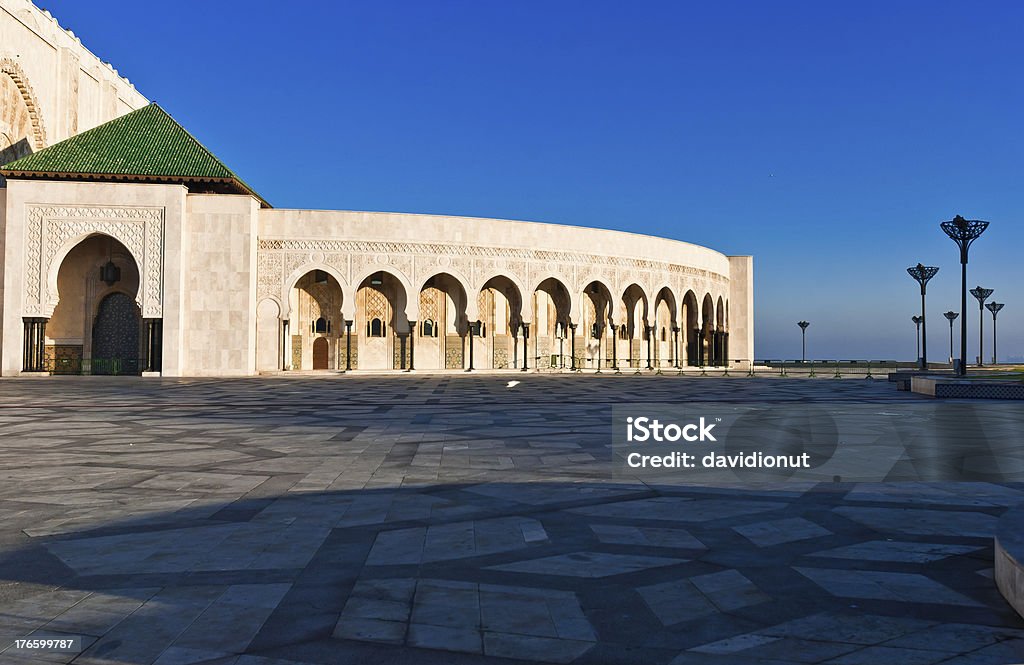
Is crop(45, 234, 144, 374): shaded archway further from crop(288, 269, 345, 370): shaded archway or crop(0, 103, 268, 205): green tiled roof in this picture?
crop(288, 269, 345, 370): shaded archway

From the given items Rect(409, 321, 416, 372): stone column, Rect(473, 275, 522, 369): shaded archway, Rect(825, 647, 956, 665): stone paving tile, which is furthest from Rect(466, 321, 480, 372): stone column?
Rect(825, 647, 956, 665): stone paving tile

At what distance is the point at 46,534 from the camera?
424 cm

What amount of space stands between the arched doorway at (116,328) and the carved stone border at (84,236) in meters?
2.10

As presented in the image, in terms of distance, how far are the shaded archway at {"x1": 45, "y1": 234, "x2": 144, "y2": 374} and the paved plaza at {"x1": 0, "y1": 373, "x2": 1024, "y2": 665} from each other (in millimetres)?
22888

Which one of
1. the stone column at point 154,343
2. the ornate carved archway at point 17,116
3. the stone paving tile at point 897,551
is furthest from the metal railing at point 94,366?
the stone paving tile at point 897,551

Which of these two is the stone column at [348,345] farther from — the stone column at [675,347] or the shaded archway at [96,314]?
the stone column at [675,347]

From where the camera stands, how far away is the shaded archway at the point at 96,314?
27797 millimetres

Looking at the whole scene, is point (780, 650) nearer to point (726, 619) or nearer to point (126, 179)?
point (726, 619)

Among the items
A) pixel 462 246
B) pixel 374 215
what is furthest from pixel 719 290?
pixel 374 215

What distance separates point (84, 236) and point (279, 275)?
21.5 feet

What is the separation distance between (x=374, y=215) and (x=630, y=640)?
2911 cm

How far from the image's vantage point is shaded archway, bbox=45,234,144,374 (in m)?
27.8

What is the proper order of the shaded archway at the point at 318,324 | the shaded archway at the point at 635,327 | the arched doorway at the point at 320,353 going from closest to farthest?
the shaded archway at the point at 318,324 → the arched doorway at the point at 320,353 → the shaded archway at the point at 635,327

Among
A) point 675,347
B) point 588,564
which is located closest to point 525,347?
point 675,347
